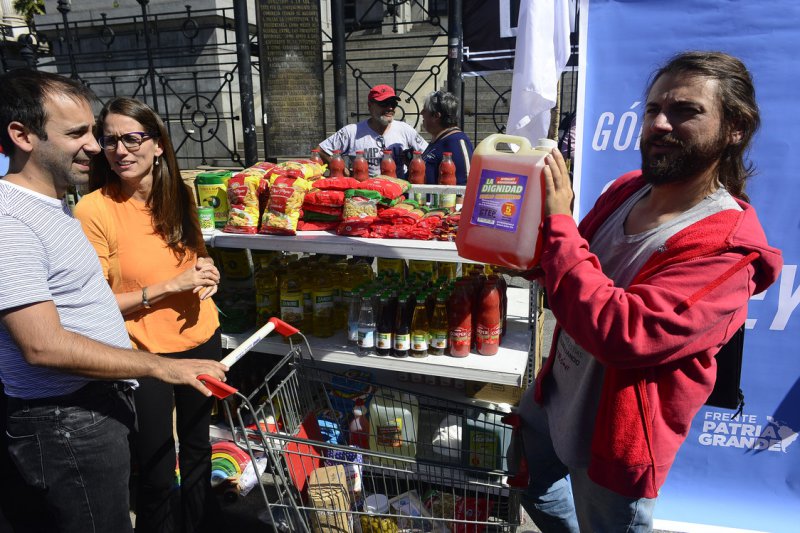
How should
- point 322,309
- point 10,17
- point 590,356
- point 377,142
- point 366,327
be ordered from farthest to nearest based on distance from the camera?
1. point 10,17
2. point 377,142
3. point 322,309
4. point 366,327
5. point 590,356

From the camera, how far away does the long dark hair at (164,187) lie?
220 centimetres

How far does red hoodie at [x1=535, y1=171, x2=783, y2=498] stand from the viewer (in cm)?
130

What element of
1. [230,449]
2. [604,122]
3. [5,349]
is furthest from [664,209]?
[230,449]

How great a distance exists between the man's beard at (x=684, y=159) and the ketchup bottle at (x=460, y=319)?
4.07 ft

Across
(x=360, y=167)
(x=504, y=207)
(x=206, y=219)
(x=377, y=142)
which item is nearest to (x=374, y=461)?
(x=504, y=207)

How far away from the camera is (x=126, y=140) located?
2156 millimetres

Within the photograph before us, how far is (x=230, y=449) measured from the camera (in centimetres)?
324

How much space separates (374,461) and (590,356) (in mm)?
1394

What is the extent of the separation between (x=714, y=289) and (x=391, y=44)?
12852mm

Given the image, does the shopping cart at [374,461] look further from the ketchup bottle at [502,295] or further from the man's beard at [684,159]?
the man's beard at [684,159]

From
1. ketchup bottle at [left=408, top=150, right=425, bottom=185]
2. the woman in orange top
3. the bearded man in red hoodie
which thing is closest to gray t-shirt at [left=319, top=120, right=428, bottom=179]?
ketchup bottle at [left=408, top=150, right=425, bottom=185]

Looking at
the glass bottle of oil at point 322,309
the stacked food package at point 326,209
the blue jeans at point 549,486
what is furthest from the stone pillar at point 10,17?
A: the blue jeans at point 549,486

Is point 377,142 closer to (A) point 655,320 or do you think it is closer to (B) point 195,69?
Result: (A) point 655,320

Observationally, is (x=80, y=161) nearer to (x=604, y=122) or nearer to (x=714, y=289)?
(x=714, y=289)
